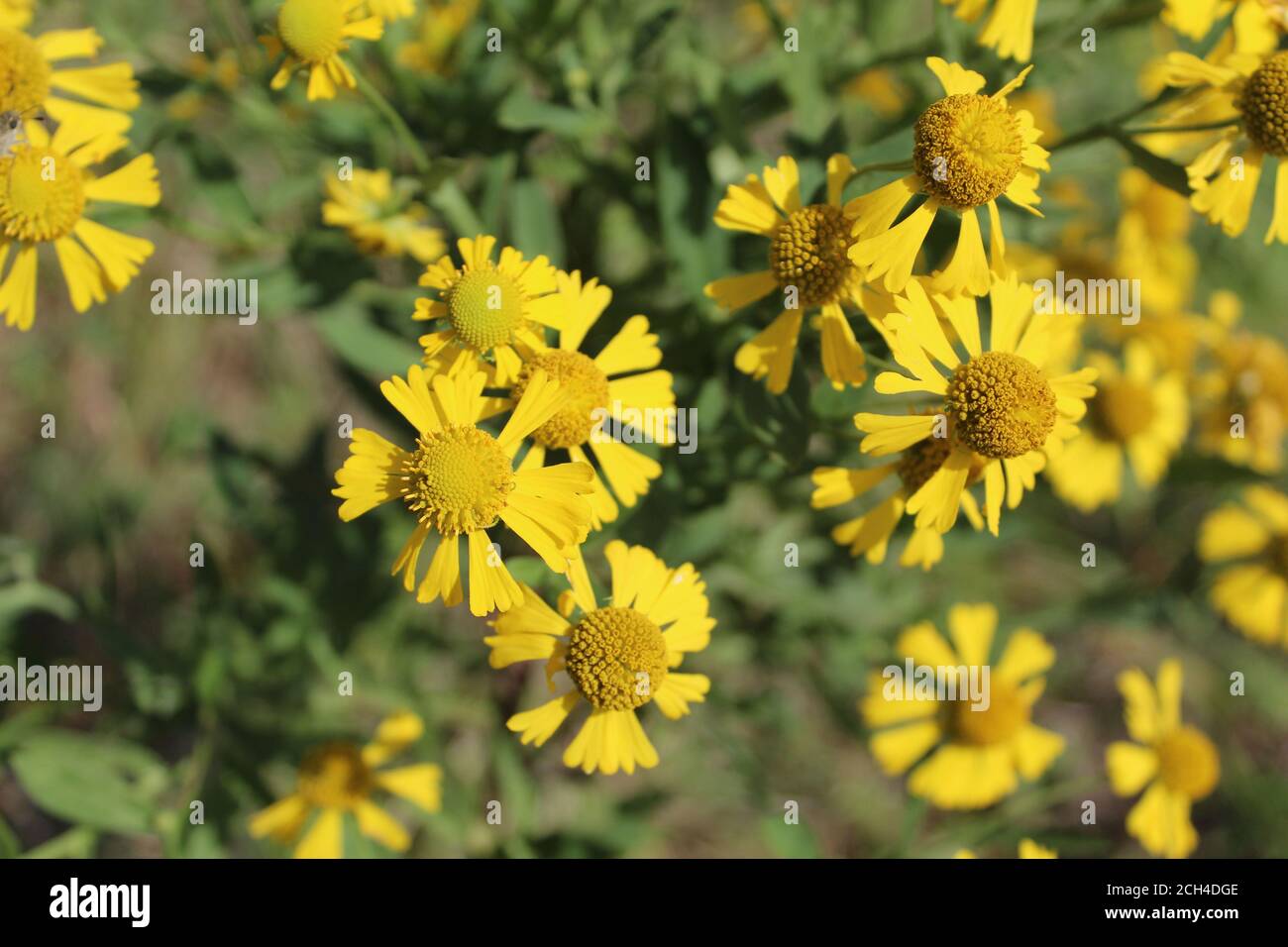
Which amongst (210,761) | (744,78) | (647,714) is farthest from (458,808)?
(744,78)

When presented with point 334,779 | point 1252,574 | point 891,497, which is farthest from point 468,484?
point 1252,574

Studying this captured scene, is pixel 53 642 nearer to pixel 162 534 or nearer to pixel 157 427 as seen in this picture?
pixel 162 534

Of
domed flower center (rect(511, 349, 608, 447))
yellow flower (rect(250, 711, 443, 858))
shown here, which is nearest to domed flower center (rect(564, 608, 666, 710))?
domed flower center (rect(511, 349, 608, 447))

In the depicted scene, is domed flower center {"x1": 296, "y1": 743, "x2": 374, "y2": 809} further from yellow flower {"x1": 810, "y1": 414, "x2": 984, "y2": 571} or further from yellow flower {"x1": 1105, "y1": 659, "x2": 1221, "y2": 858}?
yellow flower {"x1": 1105, "y1": 659, "x2": 1221, "y2": 858}

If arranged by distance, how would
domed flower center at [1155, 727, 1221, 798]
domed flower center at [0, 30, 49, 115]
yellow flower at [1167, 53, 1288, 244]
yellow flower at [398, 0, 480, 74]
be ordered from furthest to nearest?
1. domed flower center at [1155, 727, 1221, 798]
2. yellow flower at [398, 0, 480, 74]
3. domed flower center at [0, 30, 49, 115]
4. yellow flower at [1167, 53, 1288, 244]

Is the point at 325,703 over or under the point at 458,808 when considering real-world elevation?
over
